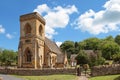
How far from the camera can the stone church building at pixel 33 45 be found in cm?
4853

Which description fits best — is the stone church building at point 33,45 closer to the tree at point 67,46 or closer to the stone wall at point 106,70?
the stone wall at point 106,70

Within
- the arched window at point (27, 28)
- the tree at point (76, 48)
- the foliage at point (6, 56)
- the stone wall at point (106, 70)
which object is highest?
the tree at point (76, 48)

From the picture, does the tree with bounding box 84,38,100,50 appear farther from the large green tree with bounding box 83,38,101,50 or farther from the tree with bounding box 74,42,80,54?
the tree with bounding box 74,42,80,54

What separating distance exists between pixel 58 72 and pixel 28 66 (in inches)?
420

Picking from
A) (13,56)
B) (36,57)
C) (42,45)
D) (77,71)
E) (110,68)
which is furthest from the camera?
(13,56)

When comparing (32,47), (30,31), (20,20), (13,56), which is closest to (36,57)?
(32,47)

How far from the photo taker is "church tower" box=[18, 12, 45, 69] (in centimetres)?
4847

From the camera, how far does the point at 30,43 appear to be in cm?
4916

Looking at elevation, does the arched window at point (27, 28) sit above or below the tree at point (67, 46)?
below

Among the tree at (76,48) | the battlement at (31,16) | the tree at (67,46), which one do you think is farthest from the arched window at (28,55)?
the tree at (67,46)

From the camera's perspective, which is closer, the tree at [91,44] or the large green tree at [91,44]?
the tree at [91,44]

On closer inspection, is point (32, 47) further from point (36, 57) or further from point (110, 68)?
point (110, 68)

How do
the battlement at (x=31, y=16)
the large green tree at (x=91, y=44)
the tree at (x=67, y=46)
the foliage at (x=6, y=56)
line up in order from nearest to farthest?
the battlement at (x=31, y=16)
the foliage at (x=6, y=56)
the large green tree at (x=91, y=44)
the tree at (x=67, y=46)

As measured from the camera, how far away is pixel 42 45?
51.9 meters
